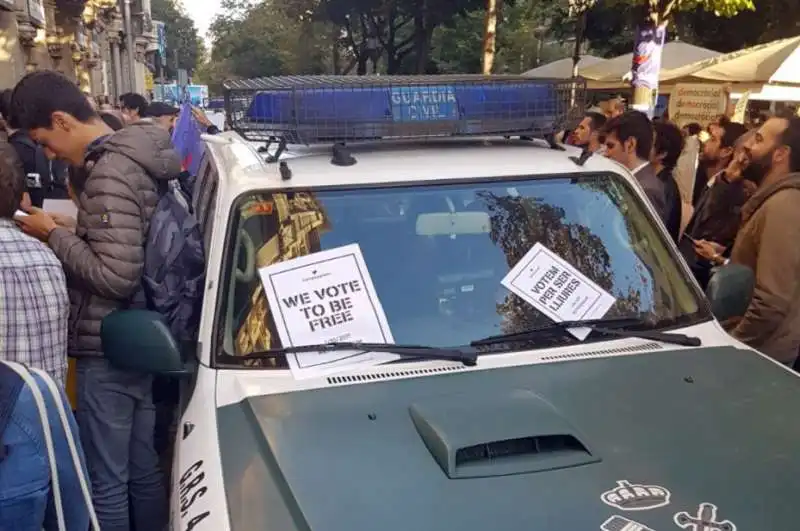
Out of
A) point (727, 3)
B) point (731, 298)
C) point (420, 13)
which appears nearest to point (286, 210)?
point (731, 298)

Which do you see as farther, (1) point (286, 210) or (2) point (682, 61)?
(2) point (682, 61)

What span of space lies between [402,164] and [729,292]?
1313 mm

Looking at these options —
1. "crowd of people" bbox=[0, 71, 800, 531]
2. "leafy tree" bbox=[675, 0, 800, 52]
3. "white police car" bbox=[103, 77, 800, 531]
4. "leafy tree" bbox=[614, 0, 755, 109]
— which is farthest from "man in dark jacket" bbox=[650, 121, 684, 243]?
Answer: "leafy tree" bbox=[675, 0, 800, 52]

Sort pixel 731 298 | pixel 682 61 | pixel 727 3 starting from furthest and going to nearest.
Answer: pixel 682 61 → pixel 727 3 → pixel 731 298

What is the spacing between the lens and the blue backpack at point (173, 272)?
3.03m

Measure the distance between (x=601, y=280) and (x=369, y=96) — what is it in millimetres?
1115

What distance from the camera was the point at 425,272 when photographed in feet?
9.16

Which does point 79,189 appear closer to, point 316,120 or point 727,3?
point 316,120

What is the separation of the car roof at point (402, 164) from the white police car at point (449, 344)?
0.01 metres

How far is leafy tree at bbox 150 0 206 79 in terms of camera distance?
289ft

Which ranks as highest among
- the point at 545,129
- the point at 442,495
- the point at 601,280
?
the point at 545,129

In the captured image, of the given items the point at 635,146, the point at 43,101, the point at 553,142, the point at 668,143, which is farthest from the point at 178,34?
the point at 553,142

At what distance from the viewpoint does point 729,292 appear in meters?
3.04

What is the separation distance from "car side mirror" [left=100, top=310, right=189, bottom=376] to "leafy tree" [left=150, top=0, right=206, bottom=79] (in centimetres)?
8760
